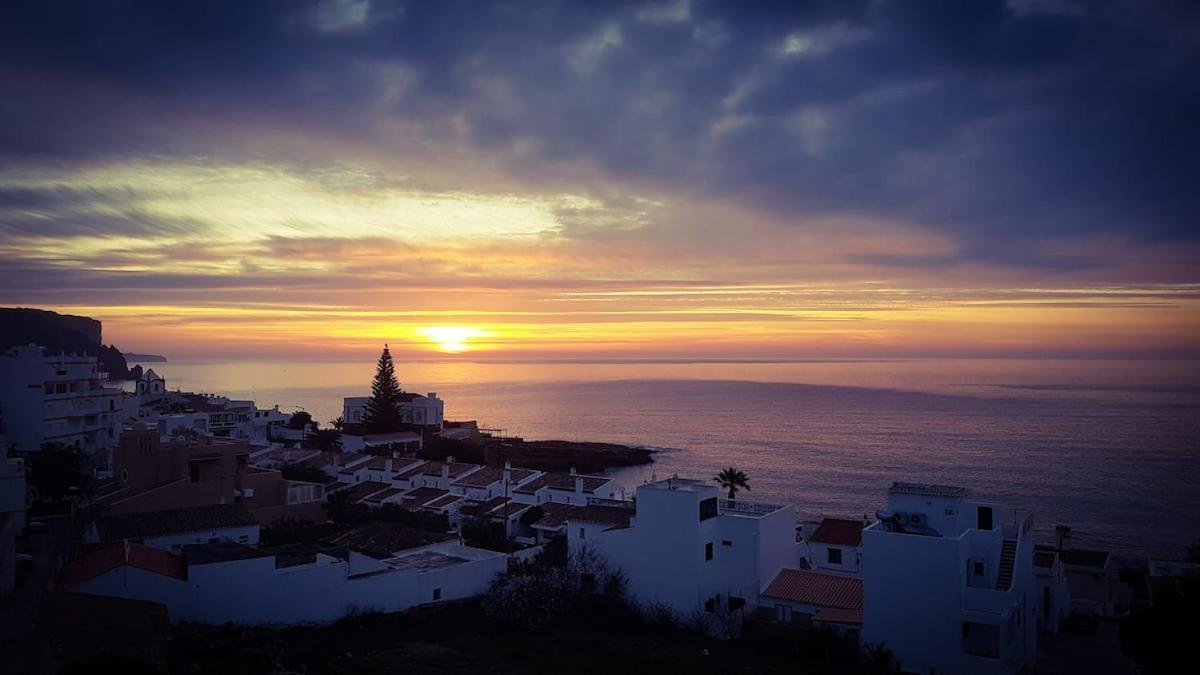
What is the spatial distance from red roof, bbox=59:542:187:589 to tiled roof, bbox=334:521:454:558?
223 inches

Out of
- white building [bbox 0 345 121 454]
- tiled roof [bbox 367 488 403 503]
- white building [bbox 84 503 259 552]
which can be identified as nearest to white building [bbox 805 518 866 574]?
white building [bbox 84 503 259 552]

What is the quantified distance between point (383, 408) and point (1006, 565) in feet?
164

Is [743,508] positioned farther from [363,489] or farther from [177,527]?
[363,489]

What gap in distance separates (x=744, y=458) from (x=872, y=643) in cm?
4429

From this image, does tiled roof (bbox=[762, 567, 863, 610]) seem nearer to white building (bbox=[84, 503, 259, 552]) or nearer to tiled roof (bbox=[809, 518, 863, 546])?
tiled roof (bbox=[809, 518, 863, 546])

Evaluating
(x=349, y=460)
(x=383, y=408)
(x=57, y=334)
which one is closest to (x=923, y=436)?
(x=383, y=408)

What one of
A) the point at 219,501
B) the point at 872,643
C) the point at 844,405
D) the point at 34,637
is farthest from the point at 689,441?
the point at 34,637

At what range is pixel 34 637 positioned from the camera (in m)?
12.4

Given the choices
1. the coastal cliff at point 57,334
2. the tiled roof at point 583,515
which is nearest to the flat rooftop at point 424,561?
the tiled roof at point 583,515

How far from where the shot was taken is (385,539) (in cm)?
2208

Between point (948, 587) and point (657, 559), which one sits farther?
point (657, 559)

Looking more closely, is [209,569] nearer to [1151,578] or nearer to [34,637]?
[34,637]

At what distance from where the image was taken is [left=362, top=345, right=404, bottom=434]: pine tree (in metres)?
59.3

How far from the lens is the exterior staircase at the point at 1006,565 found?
15758 mm
